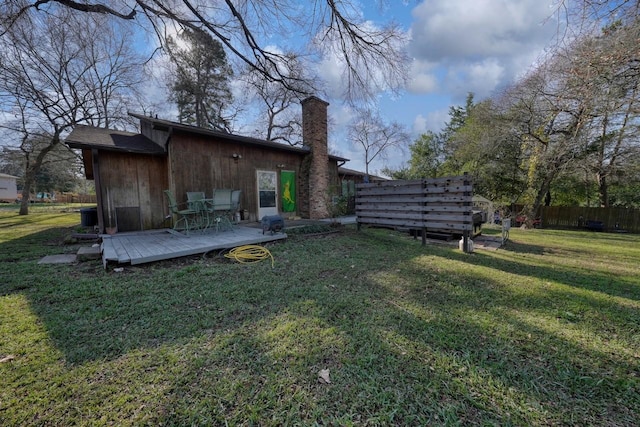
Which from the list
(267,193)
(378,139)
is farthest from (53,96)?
(378,139)

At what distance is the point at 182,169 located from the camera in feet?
22.8

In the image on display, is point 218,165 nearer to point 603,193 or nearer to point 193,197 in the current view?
point 193,197

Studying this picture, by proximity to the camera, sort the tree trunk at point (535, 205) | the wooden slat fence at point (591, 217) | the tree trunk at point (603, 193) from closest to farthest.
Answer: the tree trunk at point (535, 205)
the wooden slat fence at point (591, 217)
the tree trunk at point (603, 193)

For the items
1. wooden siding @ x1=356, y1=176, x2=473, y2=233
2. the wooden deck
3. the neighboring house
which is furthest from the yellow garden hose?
the neighboring house

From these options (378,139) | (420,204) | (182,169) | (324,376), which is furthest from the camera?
(378,139)

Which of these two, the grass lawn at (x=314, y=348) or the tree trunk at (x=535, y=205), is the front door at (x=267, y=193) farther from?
the tree trunk at (x=535, y=205)

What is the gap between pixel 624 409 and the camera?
1477 mm

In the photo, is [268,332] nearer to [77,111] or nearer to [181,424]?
[181,424]

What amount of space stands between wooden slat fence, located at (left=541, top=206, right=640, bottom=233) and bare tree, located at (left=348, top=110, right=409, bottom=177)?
35.1 ft

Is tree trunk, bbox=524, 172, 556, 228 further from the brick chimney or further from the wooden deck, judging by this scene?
the wooden deck

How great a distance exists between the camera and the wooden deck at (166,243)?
13.8 feet

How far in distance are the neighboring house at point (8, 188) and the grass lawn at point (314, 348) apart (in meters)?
41.6

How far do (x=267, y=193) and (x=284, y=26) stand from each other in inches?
206

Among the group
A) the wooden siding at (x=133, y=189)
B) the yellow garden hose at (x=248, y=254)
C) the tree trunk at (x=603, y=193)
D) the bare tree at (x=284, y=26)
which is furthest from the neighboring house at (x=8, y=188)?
the tree trunk at (x=603, y=193)
